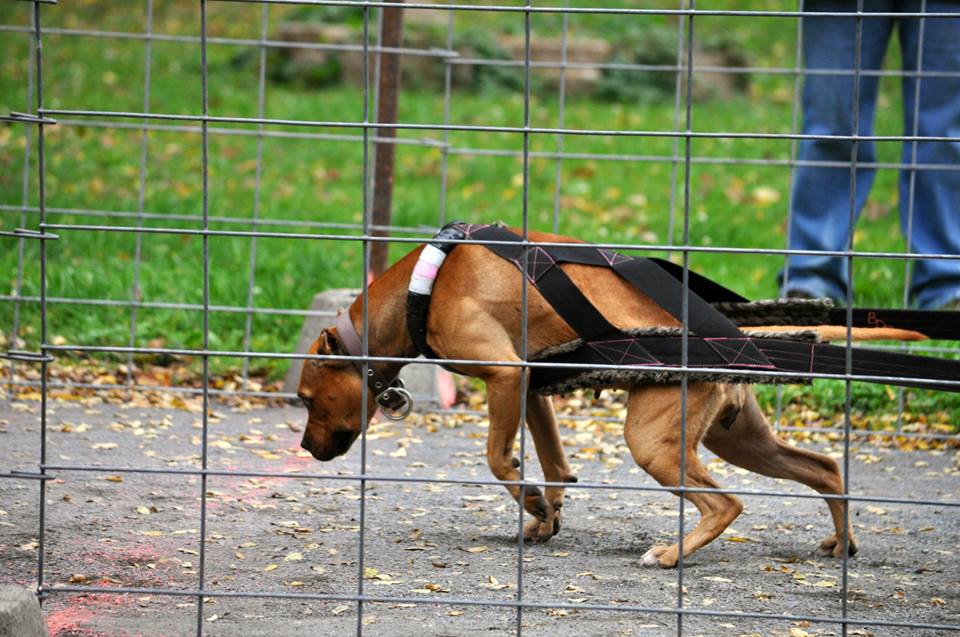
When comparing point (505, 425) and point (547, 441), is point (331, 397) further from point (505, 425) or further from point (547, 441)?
point (547, 441)

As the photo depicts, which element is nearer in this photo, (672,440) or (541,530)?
(672,440)

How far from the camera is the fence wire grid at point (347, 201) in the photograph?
2844mm

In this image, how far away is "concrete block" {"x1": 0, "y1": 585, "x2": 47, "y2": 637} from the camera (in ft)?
8.70

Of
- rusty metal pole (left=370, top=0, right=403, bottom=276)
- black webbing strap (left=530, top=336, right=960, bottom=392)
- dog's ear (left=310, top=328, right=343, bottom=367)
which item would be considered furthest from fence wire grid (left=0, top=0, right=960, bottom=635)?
black webbing strap (left=530, top=336, right=960, bottom=392)

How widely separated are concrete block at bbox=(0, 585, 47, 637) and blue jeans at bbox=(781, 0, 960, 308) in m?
4.37

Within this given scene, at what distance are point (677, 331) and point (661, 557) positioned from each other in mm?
722

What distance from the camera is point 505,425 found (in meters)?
4.12

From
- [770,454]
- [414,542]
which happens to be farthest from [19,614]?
[770,454]

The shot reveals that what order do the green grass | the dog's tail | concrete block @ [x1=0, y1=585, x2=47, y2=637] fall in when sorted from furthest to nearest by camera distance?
the green grass < the dog's tail < concrete block @ [x1=0, y1=585, x2=47, y2=637]

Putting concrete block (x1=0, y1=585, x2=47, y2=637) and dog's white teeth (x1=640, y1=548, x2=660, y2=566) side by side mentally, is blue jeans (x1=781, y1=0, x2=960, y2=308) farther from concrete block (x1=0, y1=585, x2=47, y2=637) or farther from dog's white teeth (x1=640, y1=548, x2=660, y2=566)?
concrete block (x1=0, y1=585, x2=47, y2=637)

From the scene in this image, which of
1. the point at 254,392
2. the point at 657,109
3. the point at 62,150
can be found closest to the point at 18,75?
the point at 62,150

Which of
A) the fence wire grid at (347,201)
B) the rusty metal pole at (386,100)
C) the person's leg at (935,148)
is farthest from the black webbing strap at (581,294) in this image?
the person's leg at (935,148)

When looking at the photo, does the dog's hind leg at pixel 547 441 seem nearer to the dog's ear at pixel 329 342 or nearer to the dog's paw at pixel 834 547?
the dog's ear at pixel 329 342

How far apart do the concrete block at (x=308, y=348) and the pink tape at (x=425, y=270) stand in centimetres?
180
